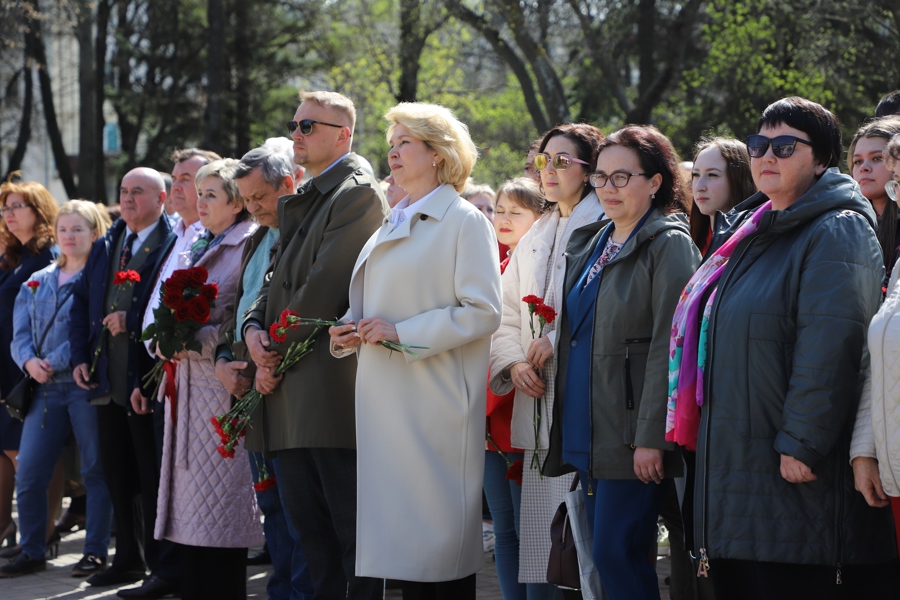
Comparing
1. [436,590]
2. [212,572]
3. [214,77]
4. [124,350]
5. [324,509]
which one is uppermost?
[214,77]

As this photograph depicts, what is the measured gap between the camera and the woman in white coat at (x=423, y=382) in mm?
4188

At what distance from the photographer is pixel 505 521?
191 inches

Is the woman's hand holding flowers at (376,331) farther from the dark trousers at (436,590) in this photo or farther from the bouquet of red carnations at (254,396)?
the dark trousers at (436,590)

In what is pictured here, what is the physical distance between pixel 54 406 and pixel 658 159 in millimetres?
4647

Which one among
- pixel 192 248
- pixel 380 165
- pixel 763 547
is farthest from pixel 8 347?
pixel 380 165

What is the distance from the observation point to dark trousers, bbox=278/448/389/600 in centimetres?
465

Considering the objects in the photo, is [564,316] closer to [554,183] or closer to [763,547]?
[554,183]

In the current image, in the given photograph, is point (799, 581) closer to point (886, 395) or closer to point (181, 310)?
point (886, 395)

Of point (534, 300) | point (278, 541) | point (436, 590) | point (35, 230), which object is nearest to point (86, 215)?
point (35, 230)

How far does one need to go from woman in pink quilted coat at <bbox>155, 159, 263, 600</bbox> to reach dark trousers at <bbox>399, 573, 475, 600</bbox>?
1.40 metres

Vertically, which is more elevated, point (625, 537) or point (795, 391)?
point (795, 391)

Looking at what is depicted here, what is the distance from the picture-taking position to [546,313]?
4352 mm

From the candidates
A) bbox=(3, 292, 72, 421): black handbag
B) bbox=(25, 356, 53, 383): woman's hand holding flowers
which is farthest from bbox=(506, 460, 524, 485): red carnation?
bbox=(3, 292, 72, 421): black handbag

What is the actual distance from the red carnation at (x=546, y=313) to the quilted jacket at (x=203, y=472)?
6.28 ft
